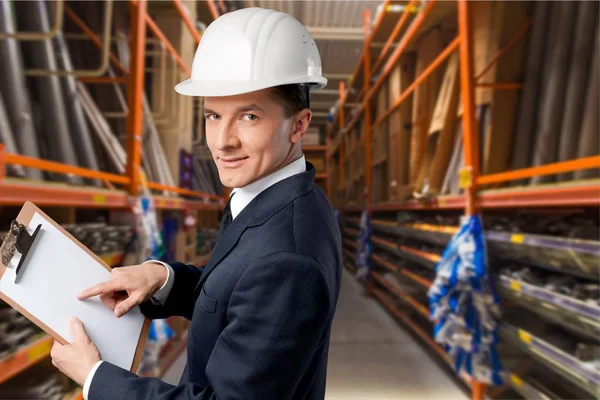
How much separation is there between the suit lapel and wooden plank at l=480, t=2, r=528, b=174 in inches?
94.9

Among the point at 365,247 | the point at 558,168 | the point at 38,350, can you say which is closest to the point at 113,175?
the point at 38,350

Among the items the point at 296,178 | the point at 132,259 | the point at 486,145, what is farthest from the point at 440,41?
the point at 296,178

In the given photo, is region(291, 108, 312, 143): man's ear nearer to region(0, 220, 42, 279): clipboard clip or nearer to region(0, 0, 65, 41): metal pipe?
region(0, 220, 42, 279): clipboard clip

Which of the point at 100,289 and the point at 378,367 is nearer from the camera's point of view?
the point at 100,289

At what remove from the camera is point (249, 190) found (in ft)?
2.84

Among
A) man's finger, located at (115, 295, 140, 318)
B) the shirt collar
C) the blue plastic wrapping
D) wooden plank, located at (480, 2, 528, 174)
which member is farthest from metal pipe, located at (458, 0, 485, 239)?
the blue plastic wrapping

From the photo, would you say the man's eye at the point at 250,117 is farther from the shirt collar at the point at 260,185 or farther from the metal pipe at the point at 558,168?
the metal pipe at the point at 558,168

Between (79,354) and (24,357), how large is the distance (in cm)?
91

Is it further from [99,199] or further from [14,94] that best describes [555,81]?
[14,94]

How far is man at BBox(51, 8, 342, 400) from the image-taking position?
26.9 inches

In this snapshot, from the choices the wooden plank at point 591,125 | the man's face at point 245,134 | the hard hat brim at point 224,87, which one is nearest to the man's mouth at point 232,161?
the man's face at point 245,134

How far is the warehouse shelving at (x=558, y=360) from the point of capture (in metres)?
1.70

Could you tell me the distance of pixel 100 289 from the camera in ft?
2.55

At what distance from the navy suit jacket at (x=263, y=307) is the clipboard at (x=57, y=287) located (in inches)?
3.1
